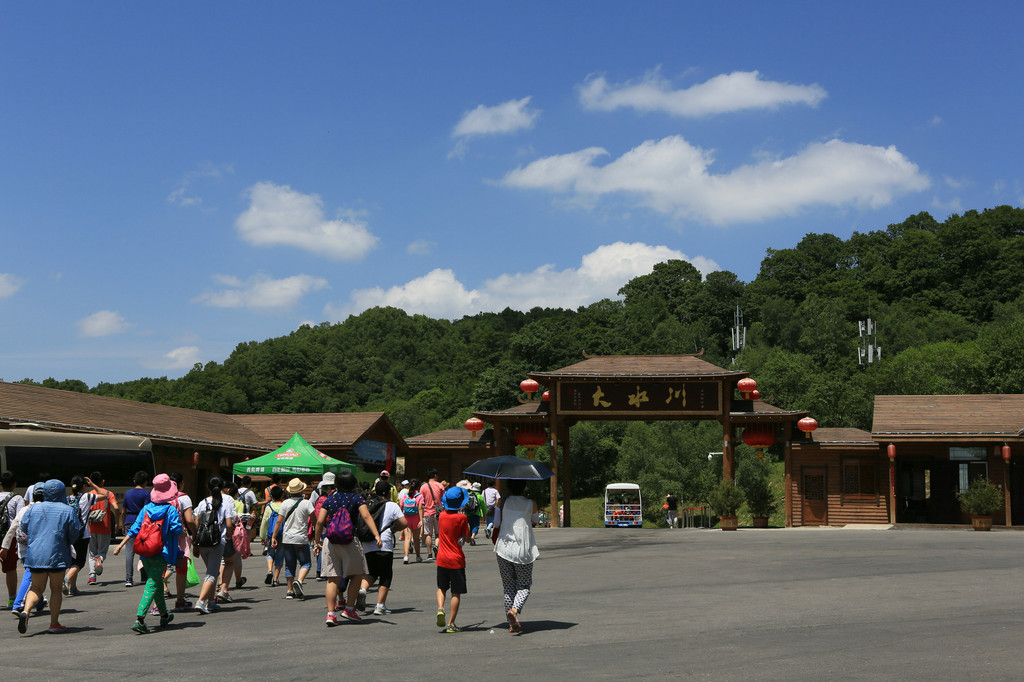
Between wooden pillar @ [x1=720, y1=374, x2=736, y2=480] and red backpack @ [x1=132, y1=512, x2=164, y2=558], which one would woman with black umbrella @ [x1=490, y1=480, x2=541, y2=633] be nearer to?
red backpack @ [x1=132, y1=512, x2=164, y2=558]

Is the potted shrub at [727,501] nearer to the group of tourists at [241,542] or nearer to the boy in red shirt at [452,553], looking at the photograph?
the group of tourists at [241,542]

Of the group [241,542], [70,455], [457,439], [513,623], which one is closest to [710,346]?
[457,439]

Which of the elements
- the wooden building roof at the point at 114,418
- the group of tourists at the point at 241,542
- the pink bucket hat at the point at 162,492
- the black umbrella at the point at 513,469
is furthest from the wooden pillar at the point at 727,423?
the pink bucket hat at the point at 162,492

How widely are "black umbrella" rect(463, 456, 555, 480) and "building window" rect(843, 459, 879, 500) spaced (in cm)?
2723

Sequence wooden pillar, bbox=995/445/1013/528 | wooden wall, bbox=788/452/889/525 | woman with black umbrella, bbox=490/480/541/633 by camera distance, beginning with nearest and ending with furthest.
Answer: woman with black umbrella, bbox=490/480/541/633, wooden pillar, bbox=995/445/1013/528, wooden wall, bbox=788/452/889/525

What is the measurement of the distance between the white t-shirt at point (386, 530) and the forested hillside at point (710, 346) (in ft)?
143

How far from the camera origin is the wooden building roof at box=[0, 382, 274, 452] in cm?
2548

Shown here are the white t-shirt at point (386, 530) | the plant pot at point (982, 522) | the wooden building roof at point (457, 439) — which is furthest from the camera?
the wooden building roof at point (457, 439)

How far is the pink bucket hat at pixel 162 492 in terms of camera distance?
35.4 ft

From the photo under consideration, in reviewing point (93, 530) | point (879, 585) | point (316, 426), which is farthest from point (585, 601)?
point (316, 426)

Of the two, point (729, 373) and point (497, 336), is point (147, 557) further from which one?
point (497, 336)

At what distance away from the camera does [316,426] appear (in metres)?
38.6

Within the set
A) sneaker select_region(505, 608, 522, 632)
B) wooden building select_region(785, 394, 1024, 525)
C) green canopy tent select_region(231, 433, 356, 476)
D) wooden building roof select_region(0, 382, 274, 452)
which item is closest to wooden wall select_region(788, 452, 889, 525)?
wooden building select_region(785, 394, 1024, 525)

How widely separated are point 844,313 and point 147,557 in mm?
88628
